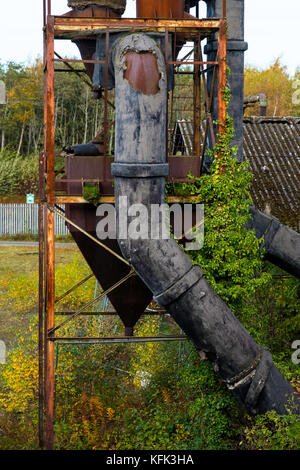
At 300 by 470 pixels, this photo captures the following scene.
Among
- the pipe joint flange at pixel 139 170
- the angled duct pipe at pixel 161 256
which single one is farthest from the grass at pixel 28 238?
the pipe joint flange at pixel 139 170

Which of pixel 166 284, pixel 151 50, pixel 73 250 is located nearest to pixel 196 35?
pixel 151 50

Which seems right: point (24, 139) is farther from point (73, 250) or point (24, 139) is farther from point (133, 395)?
point (133, 395)

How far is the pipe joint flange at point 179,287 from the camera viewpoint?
341 inches

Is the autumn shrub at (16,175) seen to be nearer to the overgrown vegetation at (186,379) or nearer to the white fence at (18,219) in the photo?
the white fence at (18,219)

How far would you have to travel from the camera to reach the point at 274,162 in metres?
18.1

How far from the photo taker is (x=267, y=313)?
13.2 meters

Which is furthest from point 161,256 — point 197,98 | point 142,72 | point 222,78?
point 197,98

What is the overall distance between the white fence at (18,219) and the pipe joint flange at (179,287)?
84.5 feet

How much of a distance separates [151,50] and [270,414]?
611 cm

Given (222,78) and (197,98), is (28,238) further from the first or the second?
(222,78)

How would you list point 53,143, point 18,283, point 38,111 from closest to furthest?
point 53,143 → point 18,283 → point 38,111

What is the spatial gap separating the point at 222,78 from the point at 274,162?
8890 millimetres

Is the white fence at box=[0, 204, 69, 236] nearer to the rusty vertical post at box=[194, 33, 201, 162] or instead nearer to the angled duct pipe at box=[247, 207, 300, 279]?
the rusty vertical post at box=[194, 33, 201, 162]

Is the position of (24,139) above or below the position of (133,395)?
above
